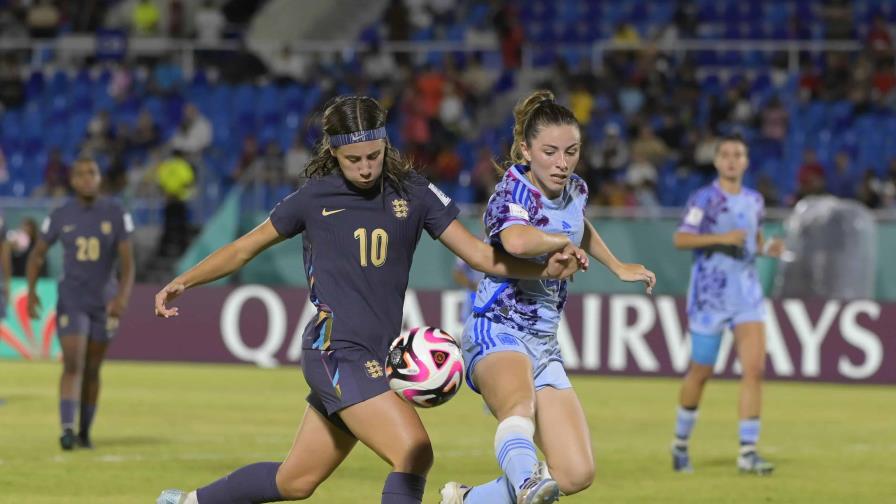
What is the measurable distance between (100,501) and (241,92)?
1986 centimetres

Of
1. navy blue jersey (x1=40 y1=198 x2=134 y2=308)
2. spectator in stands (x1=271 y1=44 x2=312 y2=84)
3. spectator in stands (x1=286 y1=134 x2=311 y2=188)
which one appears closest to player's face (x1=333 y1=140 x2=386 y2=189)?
navy blue jersey (x1=40 y1=198 x2=134 y2=308)

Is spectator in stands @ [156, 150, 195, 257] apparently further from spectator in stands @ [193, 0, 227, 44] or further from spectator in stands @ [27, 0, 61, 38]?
spectator in stands @ [27, 0, 61, 38]

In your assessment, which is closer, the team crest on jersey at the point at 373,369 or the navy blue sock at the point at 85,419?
the team crest on jersey at the point at 373,369

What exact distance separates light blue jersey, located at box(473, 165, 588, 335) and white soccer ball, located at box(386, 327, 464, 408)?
25.0 inches

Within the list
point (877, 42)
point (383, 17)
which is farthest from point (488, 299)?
point (383, 17)

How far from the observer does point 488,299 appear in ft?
26.5

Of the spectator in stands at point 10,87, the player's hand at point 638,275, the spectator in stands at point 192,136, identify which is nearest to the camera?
the player's hand at point 638,275

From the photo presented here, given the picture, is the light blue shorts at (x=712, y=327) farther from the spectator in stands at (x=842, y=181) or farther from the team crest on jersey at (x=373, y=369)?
the spectator in stands at (x=842, y=181)

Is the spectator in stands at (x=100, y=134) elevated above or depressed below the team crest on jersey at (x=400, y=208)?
above

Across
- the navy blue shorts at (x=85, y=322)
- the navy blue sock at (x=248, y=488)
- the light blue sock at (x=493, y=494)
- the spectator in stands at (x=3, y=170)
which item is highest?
the spectator in stands at (x=3, y=170)

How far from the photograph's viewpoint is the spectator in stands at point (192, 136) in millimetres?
27594

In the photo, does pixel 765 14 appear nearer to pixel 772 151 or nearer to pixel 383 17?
pixel 772 151

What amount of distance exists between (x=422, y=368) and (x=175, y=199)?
18.0m

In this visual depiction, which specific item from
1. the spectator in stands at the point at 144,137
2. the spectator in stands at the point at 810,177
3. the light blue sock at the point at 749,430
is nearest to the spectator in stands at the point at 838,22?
the spectator in stands at the point at 810,177
